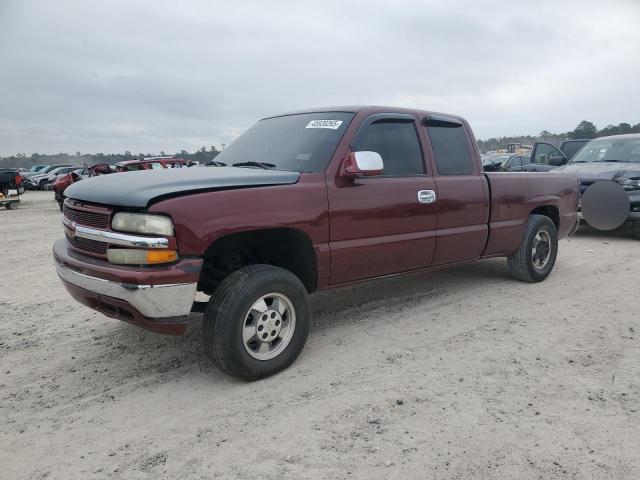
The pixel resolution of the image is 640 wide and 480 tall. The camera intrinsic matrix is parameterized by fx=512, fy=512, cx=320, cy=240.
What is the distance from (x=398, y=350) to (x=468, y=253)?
1588 millimetres

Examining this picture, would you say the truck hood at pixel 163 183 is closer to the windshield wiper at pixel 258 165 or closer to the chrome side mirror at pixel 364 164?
the windshield wiper at pixel 258 165

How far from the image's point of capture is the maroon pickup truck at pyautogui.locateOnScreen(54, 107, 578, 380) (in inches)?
123

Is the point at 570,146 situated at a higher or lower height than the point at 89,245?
higher

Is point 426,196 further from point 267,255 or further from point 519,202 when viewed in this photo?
point 519,202

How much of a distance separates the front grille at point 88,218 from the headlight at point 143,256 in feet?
0.83

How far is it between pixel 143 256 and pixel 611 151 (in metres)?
9.49

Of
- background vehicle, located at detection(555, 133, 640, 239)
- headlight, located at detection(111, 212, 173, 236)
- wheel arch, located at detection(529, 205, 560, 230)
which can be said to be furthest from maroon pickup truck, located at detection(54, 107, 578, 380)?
background vehicle, located at detection(555, 133, 640, 239)

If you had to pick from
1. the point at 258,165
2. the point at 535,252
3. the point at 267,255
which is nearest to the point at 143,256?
the point at 267,255

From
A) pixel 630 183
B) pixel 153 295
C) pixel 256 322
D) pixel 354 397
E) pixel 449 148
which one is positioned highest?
pixel 449 148

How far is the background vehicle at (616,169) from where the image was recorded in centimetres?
848

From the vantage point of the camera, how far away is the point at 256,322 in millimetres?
3406

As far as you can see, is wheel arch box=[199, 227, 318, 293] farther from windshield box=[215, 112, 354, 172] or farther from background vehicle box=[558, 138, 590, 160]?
background vehicle box=[558, 138, 590, 160]

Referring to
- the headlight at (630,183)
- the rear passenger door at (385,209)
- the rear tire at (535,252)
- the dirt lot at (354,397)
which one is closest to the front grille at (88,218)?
the dirt lot at (354,397)

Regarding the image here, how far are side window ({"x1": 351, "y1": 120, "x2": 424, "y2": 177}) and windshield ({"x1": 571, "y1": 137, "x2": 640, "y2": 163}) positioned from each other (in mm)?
6647
